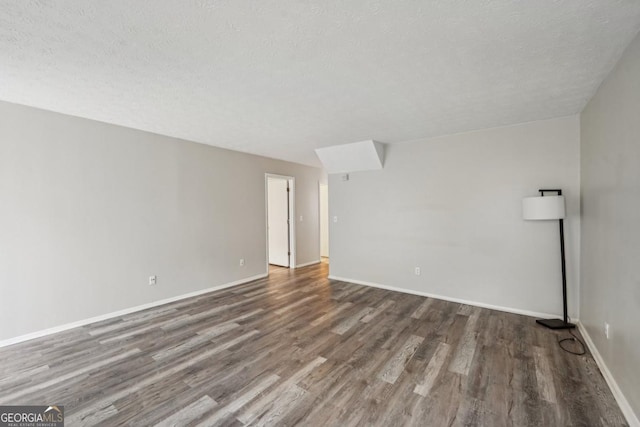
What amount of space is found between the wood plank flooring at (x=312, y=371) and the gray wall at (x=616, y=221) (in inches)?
12.6

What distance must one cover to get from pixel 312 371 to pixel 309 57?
2477mm

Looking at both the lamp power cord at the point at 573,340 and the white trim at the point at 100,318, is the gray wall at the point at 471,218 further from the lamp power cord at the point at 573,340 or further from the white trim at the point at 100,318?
the white trim at the point at 100,318

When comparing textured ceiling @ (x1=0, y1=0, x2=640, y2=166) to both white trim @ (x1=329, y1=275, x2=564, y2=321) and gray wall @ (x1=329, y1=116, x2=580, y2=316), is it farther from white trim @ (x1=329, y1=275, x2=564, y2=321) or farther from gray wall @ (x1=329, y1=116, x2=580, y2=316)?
white trim @ (x1=329, y1=275, x2=564, y2=321)

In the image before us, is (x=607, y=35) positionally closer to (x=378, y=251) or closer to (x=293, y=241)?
(x=378, y=251)

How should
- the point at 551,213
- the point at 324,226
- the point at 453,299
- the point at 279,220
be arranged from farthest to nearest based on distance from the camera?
the point at 324,226 < the point at 279,220 < the point at 453,299 < the point at 551,213

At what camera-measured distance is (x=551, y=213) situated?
9.47ft

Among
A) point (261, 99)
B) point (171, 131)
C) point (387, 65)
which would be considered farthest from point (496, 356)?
point (171, 131)

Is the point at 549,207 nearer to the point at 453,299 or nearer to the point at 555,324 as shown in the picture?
the point at 555,324

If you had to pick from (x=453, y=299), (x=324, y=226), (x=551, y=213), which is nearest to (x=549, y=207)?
(x=551, y=213)

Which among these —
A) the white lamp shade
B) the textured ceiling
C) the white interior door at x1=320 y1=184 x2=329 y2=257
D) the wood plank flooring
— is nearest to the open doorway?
the white interior door at x1=320 y1=184 x2=329 y2=257

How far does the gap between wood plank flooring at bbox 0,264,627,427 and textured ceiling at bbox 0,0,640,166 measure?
2.44 metres

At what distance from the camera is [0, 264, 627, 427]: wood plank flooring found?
1.81 metres

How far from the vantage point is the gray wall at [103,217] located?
284 centimetres

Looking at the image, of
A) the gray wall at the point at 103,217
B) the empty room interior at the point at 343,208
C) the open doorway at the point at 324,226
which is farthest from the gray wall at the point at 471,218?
the open doorway at the point at 324,226
